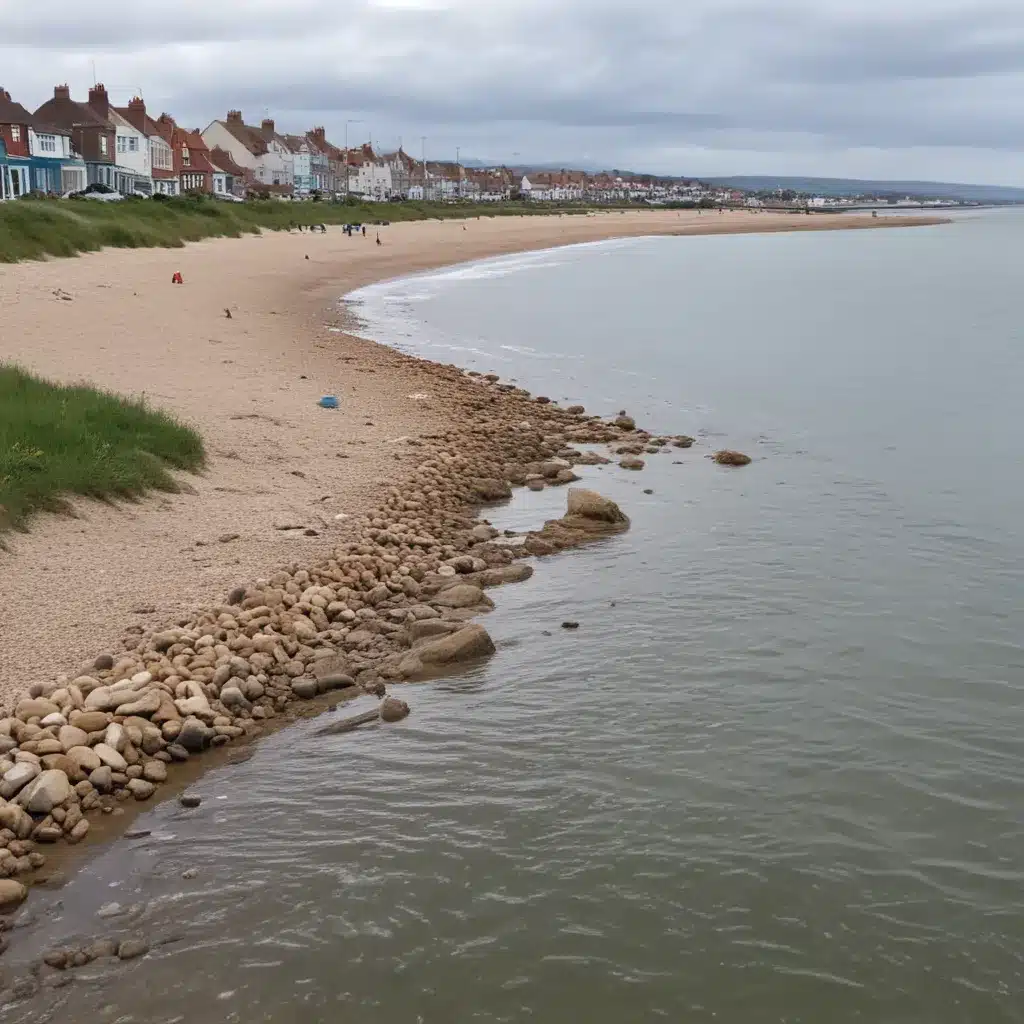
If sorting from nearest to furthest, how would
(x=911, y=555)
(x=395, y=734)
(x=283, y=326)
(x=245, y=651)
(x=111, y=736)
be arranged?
(x=111, y=736) → (x=395, y=734) → (x=245, y=651) → (x=911, y=555) → (x=283, y=326)

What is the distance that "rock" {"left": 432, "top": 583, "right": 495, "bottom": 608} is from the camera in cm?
1153

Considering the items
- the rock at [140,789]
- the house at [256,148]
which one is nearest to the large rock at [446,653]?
the rock at [140,789]

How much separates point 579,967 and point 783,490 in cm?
1163

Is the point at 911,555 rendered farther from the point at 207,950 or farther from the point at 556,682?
the point at 207,950

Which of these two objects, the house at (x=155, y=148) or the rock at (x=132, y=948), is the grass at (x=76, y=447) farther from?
the house at (x=155, y=148)

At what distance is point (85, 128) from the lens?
8100 cm

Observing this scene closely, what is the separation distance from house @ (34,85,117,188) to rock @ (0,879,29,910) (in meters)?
82.7

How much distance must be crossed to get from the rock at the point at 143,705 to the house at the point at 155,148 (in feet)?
286

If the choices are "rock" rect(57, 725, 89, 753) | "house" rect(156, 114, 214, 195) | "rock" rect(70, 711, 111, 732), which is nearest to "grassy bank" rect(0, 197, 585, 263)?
"house" rect(156, 114, 214, 195)

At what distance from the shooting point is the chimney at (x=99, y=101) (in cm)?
8338

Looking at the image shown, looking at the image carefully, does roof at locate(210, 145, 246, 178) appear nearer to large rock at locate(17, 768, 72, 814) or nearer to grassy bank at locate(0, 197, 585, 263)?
grassy bank at locate(0, 197, 585, 263)

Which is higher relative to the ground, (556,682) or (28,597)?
(28,597)

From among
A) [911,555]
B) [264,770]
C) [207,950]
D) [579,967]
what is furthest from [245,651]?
[911,555]

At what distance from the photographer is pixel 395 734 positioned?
29.2 feet
